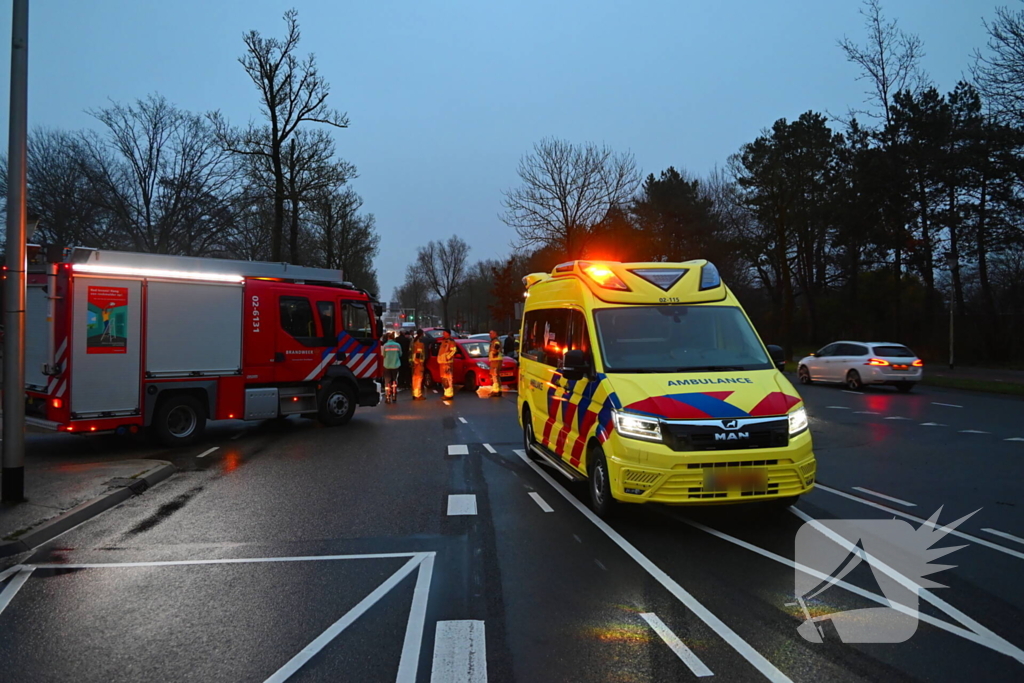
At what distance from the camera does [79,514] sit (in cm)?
761

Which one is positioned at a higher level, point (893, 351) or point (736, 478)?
point (893, 351)

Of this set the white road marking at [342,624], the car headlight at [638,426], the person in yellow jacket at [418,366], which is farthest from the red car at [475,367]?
the white road marking at [342,624]

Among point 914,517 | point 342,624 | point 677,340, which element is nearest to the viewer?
point 342,624

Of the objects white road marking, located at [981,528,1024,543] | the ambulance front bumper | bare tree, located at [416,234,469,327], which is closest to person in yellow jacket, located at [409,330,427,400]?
the ambulance front bumper

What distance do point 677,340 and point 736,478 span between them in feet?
5.88

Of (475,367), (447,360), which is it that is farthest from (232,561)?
(475,367)

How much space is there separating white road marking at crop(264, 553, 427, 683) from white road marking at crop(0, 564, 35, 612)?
2.32 metres

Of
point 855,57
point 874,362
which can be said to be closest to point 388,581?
point 874,362

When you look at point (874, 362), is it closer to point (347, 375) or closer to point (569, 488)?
point (347, 375)

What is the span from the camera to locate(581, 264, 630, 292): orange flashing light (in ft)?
26.9

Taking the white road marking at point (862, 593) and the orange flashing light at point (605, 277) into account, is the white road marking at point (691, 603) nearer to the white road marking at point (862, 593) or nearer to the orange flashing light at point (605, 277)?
the white road marking at point (862, 593)

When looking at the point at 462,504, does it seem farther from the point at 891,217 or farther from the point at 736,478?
the point at 891,217

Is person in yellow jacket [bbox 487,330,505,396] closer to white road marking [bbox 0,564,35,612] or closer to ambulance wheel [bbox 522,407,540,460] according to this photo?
ambulance wheel [bbox 522,407,540,460]

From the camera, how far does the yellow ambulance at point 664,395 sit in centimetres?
641
